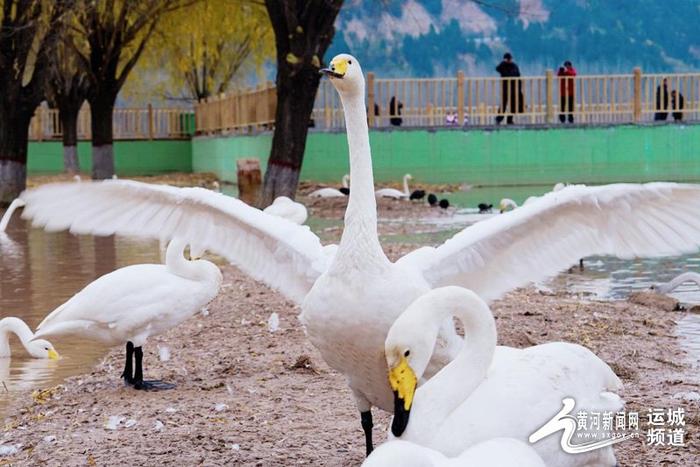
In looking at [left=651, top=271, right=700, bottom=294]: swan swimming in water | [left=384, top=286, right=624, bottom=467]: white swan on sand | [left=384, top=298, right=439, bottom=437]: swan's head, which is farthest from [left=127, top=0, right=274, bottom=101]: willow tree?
→ [left=384, top=298, right=439, bottom=437]: swan's head

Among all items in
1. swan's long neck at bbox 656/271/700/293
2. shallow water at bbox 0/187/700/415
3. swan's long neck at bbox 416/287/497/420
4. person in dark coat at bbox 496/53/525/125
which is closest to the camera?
swan's long neck at bbox 416/287/497/420

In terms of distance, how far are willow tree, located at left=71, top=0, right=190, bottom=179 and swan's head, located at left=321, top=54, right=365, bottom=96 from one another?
20711mm

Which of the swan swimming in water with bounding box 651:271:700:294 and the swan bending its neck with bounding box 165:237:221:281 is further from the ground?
the swan bending its neck with bounding box 165:237:221:281

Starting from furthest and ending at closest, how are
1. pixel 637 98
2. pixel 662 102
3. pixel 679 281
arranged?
1. pixel 662 102
2. pixel 637 98
3. pixel 679 281

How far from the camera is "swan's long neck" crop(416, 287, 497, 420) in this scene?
4609mm

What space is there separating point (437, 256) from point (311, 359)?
2.32m

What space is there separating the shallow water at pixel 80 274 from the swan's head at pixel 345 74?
304 centimetres

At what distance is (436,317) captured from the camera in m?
Result: 4.59

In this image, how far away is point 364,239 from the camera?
5.51 m

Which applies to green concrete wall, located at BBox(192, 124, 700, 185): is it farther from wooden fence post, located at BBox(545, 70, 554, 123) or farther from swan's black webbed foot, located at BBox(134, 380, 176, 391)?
swan's black webbed foot, located at BBox(134, 380, 176, 391)

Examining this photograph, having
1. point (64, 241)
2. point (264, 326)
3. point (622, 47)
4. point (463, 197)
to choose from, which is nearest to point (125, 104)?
point (622, 47)

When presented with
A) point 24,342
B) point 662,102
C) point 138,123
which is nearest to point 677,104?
point 662,102

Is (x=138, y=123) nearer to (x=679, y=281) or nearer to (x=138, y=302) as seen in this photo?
(x=679, y=281)

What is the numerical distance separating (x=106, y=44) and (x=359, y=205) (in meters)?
25.1
